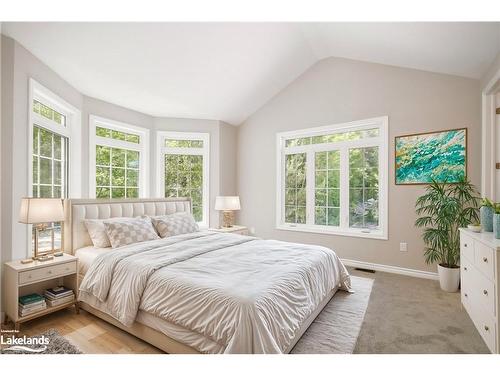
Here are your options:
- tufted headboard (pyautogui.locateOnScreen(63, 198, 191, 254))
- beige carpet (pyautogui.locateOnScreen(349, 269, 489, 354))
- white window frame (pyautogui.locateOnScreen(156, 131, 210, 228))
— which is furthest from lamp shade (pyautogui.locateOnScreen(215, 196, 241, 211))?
beige carpet (pyautogui.locateOnScreen(349, 269, 489, 354))

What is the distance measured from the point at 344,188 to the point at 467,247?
1.86m

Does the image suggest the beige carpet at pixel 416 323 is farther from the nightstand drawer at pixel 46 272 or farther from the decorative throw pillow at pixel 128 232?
the nightstand drawer at pixel 46 272

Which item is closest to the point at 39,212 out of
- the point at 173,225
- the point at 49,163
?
the point at 49,163

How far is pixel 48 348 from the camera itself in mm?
1788

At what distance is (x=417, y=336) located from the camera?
197 centimetres

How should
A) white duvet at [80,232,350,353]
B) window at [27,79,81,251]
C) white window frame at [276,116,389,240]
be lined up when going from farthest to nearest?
white window frame at [276,116,389,240] < window at [27,79,81,251] < white duvet at [80,232,350,353]

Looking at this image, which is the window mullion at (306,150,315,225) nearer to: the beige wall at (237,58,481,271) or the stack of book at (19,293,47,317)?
the beige wall at (237,58,481,271)

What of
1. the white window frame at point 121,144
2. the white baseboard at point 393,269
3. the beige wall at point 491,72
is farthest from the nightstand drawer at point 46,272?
the beige wall at point 491,72

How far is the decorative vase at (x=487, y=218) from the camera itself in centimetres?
214

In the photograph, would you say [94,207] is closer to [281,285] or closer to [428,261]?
[281,285]

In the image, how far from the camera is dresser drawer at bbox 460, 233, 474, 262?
216cm

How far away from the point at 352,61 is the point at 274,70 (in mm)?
1184

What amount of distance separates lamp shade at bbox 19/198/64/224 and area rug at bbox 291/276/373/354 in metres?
2.27
